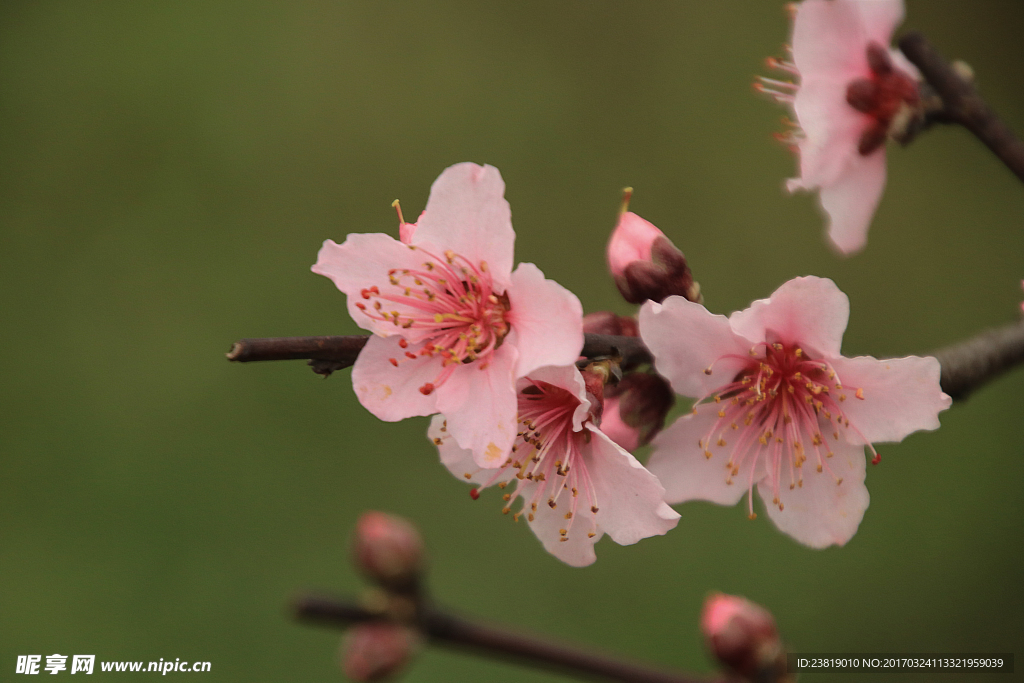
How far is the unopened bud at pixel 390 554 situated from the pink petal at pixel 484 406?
22 centimetres

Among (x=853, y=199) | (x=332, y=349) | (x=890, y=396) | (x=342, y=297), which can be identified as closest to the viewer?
(x=332, y=349)

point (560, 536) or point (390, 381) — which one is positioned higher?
point (390, 381)

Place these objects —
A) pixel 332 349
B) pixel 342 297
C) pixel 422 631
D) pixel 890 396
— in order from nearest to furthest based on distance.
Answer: pixel 332 349 < pixel 890 396 < pixel 422 631 < pixel 342 297

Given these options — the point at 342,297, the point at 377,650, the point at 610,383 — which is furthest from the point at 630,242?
the point at 342,297

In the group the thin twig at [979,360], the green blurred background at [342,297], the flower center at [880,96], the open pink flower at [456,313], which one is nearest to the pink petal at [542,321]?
the open pink flower at [456,313]

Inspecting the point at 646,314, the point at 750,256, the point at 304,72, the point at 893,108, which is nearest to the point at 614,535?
the point at 646,314

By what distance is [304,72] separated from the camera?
10.7 feet

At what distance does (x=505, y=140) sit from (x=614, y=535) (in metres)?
2.44

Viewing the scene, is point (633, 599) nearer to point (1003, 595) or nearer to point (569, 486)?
point (1003, 595)

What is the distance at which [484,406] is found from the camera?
77 cm

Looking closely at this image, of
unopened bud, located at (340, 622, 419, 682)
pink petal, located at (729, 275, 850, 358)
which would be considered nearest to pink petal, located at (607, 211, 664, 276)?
pink petal, located at (729, 275, 850, 358)

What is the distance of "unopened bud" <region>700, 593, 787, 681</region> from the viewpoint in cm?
83

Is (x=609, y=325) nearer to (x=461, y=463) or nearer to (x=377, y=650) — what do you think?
(x=461, y=463)

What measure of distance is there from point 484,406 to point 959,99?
2.23 ft
